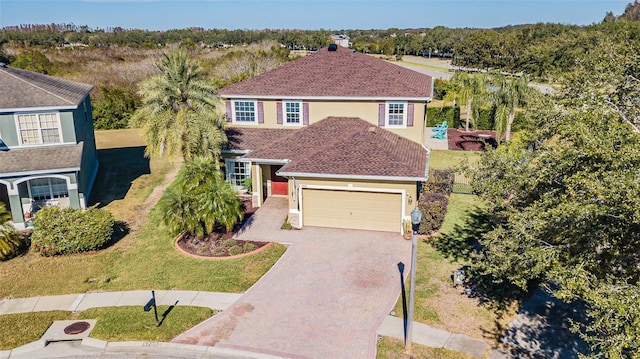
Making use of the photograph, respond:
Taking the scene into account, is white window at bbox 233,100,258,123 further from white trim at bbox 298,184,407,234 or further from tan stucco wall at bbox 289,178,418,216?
white trim at bbox 298,184,407,234

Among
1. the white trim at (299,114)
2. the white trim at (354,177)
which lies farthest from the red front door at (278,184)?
the white trim at (354,177)

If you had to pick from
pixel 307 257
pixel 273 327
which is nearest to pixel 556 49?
pixel 307 257

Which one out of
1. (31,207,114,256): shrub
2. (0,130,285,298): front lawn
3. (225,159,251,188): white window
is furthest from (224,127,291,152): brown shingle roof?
(31,207,114,256): shrub

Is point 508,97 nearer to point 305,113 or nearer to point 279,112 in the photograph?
point 305,113

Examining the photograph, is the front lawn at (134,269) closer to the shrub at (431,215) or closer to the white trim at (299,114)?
the shrub at (431,215)

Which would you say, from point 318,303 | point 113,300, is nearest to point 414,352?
point 318,303

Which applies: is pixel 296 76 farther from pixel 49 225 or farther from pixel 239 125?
pixel 49 225
